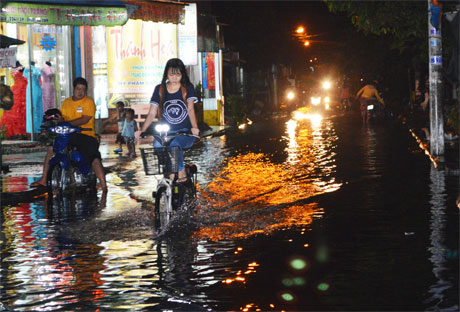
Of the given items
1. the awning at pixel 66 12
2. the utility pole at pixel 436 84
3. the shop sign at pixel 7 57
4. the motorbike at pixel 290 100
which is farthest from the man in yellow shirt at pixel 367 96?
the motorbike at pixel 290 100

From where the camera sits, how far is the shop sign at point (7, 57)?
54.3 ft

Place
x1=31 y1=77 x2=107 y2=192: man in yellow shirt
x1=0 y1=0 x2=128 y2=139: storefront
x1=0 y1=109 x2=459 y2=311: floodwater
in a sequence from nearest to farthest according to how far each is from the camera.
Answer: x1=0 y1=109 x2=459 y2=311: floodwater < x1=31 y1=77 x2=107 y2=192: man in yellow shirt < x1=0 y1=0 x2=128 y2=139: storefront

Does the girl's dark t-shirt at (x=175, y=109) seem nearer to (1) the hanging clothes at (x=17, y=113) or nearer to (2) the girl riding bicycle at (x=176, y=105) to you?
(2) the girl riding bicycle at (x=176, y=105)

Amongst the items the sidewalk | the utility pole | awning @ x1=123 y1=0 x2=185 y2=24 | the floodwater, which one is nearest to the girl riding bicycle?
the sidewalk

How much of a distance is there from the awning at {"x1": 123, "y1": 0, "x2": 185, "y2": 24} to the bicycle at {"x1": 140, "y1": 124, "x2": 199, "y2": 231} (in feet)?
38.5

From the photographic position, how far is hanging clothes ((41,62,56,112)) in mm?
27703

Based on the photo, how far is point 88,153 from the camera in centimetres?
1467

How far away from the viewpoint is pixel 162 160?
34.9ft

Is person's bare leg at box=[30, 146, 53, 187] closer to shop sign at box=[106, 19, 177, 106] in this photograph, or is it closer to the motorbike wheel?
the motorbike wheel

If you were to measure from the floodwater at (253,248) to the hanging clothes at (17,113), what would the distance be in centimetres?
1121

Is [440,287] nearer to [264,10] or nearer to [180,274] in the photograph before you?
[180,274]

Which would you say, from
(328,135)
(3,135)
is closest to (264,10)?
(328,135)

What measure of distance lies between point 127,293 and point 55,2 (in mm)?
14593

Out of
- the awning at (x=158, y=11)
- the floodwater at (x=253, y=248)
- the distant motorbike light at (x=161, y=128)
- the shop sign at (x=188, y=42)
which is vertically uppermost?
the awning at (x=158, y=11)
